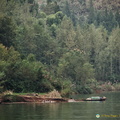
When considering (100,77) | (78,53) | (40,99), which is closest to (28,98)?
(40,99)

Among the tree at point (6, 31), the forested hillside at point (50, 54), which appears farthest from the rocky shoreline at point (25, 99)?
the tree at point (6, 31)

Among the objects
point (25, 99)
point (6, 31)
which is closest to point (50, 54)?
point (6, 31)

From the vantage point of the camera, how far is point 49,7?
601 feet

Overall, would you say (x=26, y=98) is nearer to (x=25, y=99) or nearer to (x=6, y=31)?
(x=25, y=99)

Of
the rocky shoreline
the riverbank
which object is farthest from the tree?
the rocky shoreline

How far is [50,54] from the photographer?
125 m

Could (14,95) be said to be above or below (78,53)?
below

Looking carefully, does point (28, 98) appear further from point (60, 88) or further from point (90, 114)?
point (90, 114)

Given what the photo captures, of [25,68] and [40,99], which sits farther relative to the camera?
[25,68]

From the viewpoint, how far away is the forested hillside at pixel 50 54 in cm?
7847

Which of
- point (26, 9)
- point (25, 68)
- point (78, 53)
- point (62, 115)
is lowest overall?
point (62, 115)

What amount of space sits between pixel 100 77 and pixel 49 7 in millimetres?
54417

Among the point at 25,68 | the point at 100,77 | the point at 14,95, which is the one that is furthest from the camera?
the point at 100,77

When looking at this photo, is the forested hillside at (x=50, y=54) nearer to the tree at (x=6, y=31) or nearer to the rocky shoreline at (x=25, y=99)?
the tree at (x=6, y=31)
